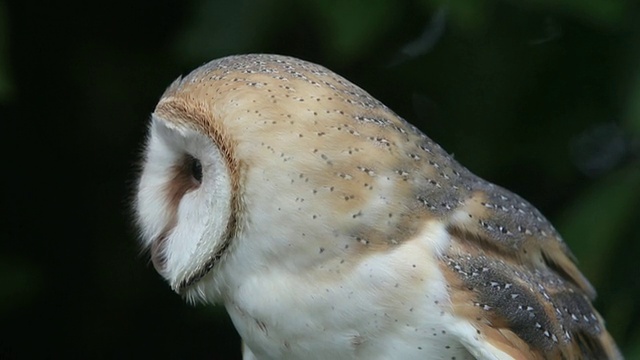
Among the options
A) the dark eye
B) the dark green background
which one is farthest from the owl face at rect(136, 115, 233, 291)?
the dark green background

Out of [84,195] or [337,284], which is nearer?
[337,284]

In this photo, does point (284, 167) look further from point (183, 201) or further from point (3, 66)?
point (3, 66)

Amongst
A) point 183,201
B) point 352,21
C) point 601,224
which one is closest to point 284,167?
point 183,201

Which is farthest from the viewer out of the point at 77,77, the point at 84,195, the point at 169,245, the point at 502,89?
the point at 84,195

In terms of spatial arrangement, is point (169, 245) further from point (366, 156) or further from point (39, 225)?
point (39, 225)

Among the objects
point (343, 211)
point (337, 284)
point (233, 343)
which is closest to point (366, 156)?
point (343, 211)

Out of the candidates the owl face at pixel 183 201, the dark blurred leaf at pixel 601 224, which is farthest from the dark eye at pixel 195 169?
the dark blurred leaf at pixel 601 224

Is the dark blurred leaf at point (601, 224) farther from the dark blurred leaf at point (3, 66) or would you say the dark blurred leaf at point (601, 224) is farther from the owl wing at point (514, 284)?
the dark blurred leaf at point (3, 66)
